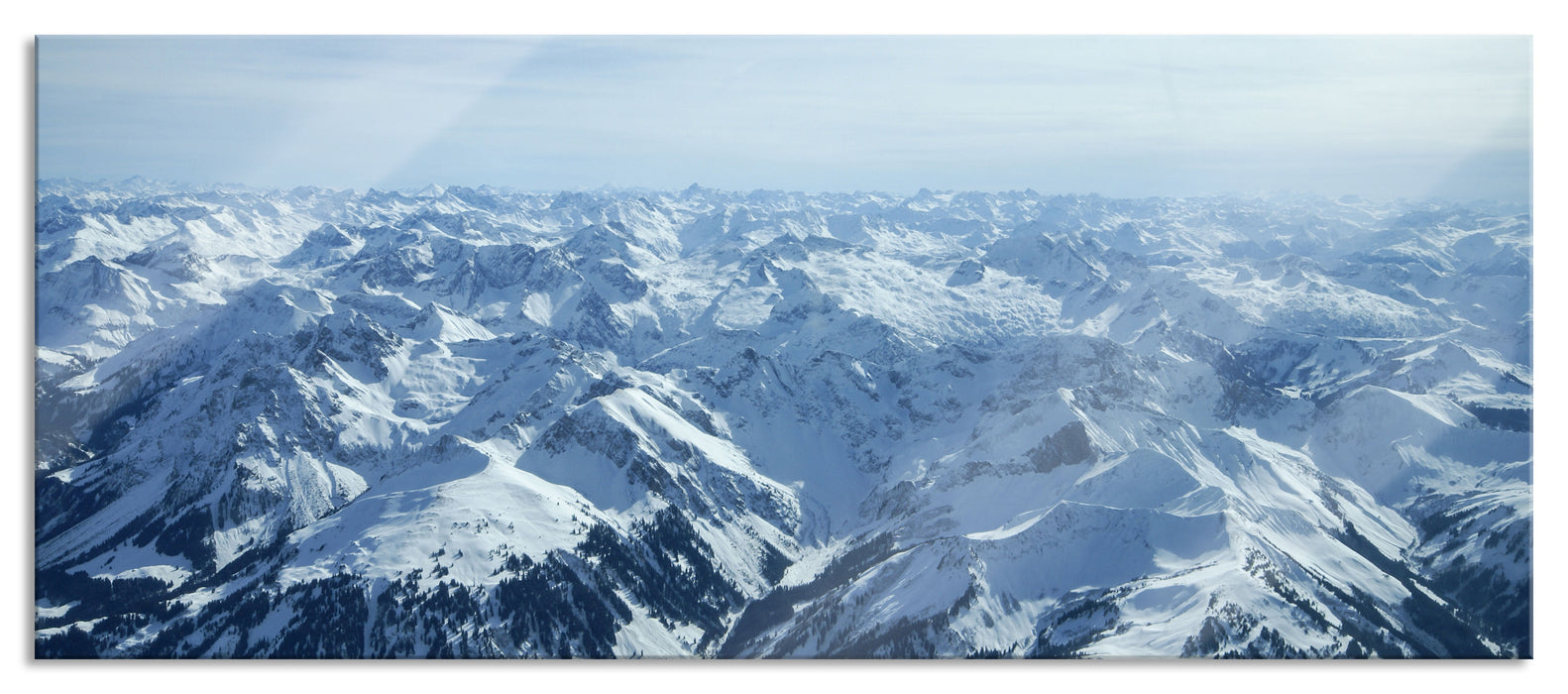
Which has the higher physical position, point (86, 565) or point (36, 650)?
point (36, 650)

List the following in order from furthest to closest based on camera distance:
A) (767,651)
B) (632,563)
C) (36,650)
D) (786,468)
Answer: (786,468) → (632,563) → (767,651) → (36,650)

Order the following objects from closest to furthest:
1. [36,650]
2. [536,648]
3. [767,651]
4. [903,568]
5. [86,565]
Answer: [36,650] → [536,648] → [767,651] → [903,568] → [86,565]

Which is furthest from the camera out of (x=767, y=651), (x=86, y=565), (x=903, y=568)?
(x=86, y=565)

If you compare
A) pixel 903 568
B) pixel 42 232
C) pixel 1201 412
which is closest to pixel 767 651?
pixel 903 568

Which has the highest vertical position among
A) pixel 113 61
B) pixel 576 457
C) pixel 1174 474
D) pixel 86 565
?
pixel 113 61

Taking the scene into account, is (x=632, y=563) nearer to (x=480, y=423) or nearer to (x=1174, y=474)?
(x=1174, y=474)

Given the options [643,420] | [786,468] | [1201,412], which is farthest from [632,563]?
[1201,412]

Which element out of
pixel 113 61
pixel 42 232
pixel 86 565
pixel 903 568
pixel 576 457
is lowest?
pixel 86 565

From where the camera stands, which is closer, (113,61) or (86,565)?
(113,61)

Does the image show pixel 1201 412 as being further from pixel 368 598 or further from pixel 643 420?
pixel 368 598
